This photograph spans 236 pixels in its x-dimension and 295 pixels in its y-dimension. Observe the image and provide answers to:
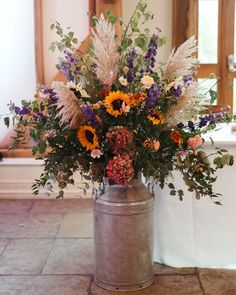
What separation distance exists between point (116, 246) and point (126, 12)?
270cm

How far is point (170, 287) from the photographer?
262 centimetres

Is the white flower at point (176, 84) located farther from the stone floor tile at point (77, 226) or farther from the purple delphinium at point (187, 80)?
the stone floor tile at point (77, 226)

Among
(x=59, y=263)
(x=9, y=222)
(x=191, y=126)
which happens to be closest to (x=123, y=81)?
(x=191, y=126)

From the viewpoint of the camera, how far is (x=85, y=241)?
3.33 meters

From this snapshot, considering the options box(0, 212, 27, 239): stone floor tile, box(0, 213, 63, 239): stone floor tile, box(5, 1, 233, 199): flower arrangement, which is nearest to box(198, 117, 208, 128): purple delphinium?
box(5, 1, 233, 199): flower arrangement

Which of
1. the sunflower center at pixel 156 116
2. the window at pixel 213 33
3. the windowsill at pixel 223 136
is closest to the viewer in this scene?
the sunflower center at pixel 156 116

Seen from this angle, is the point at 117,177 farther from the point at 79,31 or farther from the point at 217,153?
the point at 79,31

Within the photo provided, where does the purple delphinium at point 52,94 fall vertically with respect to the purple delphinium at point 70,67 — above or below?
below

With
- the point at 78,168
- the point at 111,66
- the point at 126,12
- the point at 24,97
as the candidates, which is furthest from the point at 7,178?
the point at 111,66

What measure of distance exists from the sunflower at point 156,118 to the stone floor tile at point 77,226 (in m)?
1.38

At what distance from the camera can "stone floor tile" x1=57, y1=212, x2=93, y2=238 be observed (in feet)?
11.4

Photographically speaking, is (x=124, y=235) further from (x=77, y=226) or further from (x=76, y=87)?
(x=77, y=226)

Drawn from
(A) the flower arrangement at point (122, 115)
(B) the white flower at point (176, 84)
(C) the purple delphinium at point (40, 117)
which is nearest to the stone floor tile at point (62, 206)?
(A) the flower arrangement at point (122, 115)

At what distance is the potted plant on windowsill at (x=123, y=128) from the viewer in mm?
2275
